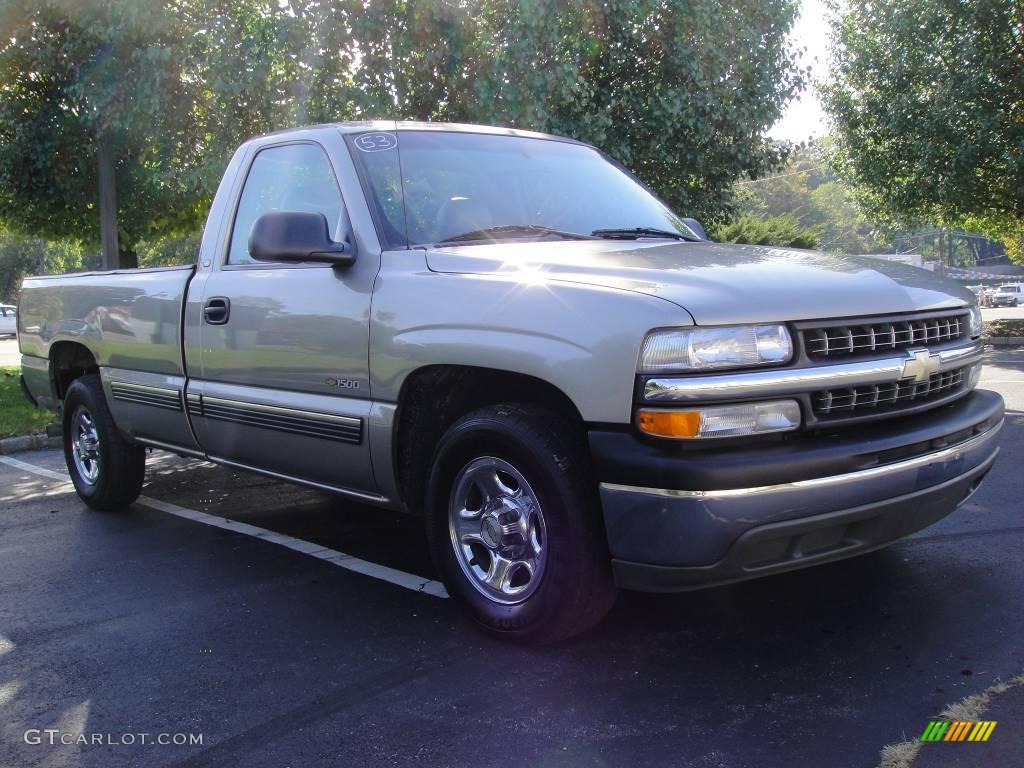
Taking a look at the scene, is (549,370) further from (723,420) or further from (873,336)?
(873,336)

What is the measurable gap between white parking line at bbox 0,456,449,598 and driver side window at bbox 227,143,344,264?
4.87ft

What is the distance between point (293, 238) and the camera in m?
3.80

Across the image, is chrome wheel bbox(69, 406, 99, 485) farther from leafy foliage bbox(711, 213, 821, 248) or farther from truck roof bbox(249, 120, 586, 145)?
leafy foliage bbox(711, 213, 821, 248)

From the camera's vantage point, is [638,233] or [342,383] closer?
[342,383]

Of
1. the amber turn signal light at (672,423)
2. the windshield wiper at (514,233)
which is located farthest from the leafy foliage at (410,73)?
the amber turn signal light at (672,423)

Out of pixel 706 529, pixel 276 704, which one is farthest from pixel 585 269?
pixel 276 704

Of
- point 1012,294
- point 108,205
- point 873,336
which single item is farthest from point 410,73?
point 1012,294

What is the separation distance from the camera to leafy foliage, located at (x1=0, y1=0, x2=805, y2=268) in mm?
11398

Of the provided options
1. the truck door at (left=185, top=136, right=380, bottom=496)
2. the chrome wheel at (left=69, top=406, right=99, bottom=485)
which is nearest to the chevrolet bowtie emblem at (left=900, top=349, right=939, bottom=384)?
the truck door at (left=185, top=136, right=380, bottom=496)

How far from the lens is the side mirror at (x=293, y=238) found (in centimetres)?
380

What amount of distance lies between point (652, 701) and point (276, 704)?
46.7 inches

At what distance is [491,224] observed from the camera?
A: 4.10 meters

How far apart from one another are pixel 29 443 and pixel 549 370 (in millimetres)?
7464

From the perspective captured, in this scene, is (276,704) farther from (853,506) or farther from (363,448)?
(853,506)
